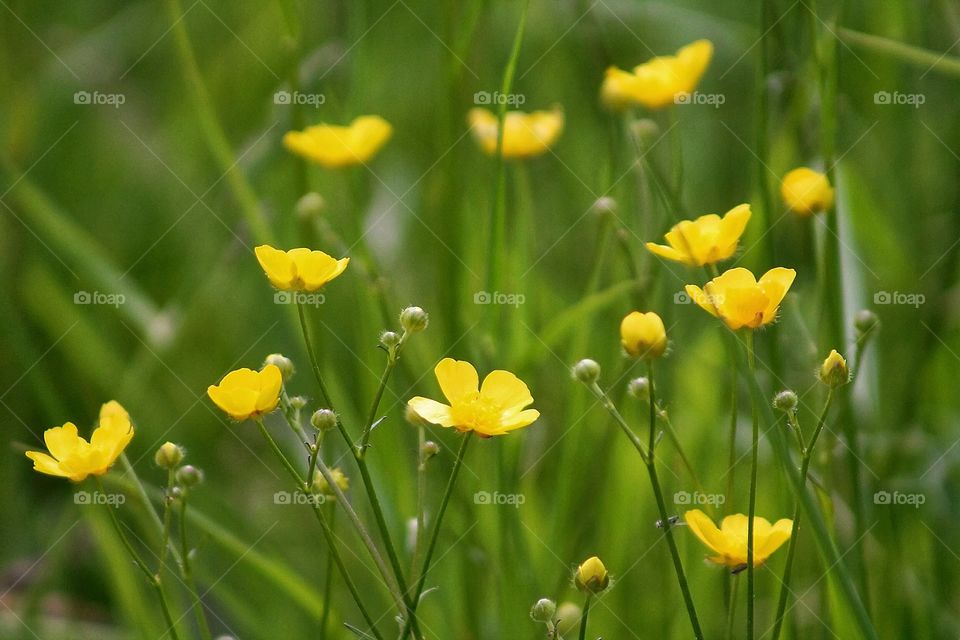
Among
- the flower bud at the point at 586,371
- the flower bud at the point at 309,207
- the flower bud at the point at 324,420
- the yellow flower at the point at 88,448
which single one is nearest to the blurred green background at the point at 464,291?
the flower bud at the point at 309,207

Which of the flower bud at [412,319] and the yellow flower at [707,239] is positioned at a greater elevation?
the yellow flower at [707,239]

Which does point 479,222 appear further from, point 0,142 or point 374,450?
point 0,142

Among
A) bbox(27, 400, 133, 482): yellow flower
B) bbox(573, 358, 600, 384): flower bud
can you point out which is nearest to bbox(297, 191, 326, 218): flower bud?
bbox(27, 400, 133, 482): yellow flower

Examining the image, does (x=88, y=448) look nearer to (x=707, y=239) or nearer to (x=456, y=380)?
(x=456, y=380)

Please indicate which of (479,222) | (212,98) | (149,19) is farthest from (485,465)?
(149,19)

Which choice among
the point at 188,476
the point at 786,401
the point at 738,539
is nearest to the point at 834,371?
the point at 786,401

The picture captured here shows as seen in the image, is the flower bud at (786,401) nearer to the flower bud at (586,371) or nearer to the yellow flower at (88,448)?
the flower bud at (586,371)
